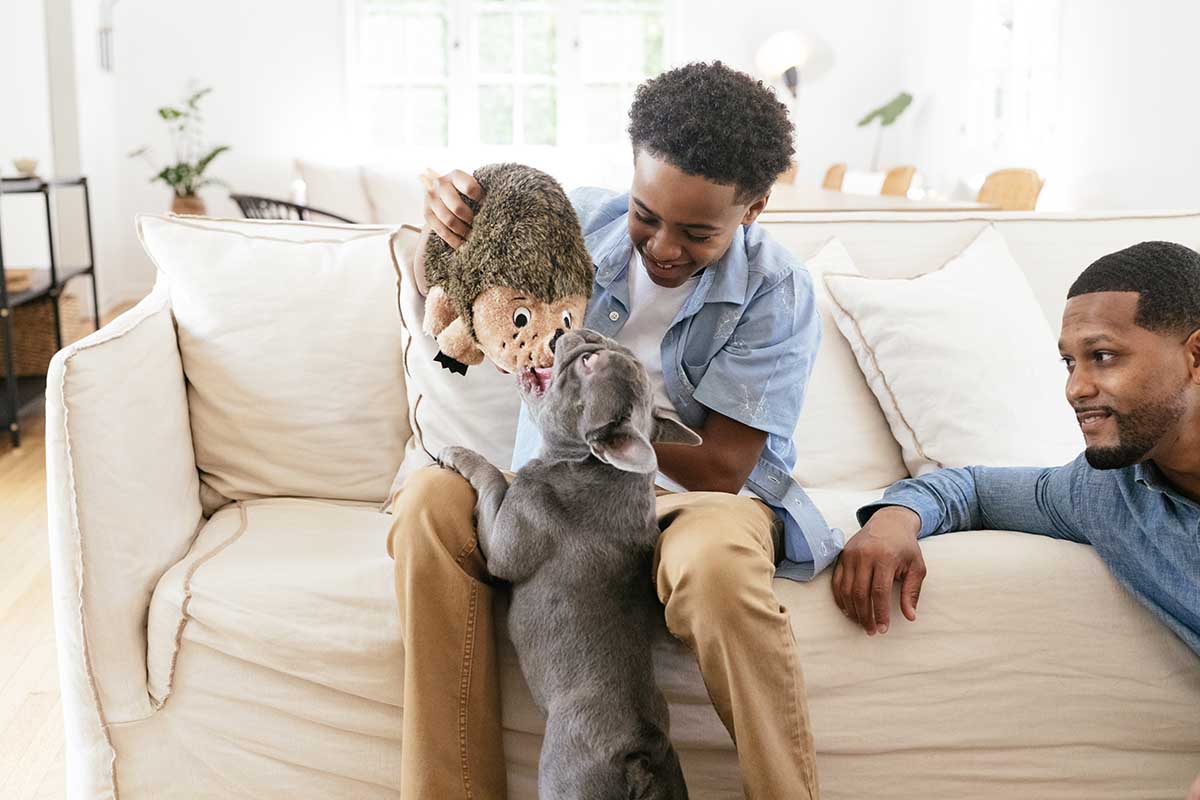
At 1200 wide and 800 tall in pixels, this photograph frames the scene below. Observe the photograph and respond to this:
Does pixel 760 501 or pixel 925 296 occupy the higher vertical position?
pixel 925 296

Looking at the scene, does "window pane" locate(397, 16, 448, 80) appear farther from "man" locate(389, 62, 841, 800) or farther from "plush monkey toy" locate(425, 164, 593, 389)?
"plush monkey toy" locate(425, 164, 593, 389)

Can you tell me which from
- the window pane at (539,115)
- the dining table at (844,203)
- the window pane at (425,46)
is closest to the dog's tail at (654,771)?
the dining table at (844,203)

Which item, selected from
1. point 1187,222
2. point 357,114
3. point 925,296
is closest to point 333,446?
point 925,296

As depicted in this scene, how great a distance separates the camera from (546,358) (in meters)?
1.17

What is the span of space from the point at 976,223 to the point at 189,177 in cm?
514

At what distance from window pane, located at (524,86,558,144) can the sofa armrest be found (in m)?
5.72

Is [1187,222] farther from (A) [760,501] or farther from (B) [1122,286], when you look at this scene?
(A) [760,501]

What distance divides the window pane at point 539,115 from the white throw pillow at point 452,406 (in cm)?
547

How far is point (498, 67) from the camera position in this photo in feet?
22.7

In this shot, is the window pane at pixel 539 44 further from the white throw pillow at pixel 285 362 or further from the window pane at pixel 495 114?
the white throw pillow at pixel 285 362

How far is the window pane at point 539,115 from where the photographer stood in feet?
22.9

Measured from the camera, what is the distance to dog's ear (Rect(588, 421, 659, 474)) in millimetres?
1101

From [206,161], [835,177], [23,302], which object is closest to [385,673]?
[23,302]

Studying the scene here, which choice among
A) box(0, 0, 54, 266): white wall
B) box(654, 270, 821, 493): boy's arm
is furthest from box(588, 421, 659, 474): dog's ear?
box(0, 0, 54, 266): white wall
